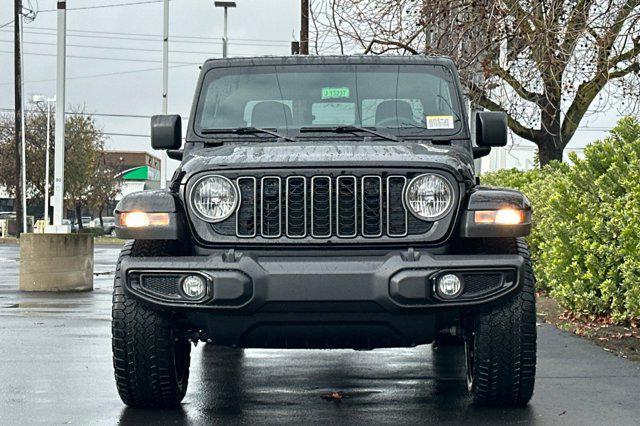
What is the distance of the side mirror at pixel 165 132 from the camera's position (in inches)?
329

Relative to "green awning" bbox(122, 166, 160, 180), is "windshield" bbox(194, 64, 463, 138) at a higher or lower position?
lower

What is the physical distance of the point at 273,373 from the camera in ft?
30.0

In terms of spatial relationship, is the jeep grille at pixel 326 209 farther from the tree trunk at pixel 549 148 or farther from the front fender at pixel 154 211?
the tree trunk at pixel 549 148

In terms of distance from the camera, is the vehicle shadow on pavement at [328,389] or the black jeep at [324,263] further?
the vehicle shadow on pavement at [328,389]

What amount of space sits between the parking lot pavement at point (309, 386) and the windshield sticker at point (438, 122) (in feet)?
5.70

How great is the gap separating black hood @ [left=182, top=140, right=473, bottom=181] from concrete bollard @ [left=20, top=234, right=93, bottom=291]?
36.0 ft

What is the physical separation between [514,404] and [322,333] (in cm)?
131

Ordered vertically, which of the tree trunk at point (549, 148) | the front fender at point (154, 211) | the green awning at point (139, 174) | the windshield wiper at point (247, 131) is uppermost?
the green awning at point (139, 174)

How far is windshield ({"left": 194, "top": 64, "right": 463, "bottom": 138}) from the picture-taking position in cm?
829

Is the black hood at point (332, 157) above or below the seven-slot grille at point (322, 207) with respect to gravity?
above

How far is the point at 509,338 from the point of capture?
22.6 feet

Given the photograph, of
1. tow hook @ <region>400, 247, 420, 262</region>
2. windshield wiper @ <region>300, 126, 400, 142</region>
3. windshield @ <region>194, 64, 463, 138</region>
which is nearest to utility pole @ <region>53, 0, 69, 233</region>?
windshield @ <region>194, 64, 463, 138</region>

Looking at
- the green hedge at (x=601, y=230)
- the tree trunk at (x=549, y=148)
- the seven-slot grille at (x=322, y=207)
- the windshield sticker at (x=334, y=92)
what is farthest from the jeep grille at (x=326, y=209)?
the tree trunk at (x=549, y=148)

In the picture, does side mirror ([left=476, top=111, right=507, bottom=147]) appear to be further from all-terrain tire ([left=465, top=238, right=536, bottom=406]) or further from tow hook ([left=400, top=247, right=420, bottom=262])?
tow hook ([left=400, top=247, right=420, bottom=262])
